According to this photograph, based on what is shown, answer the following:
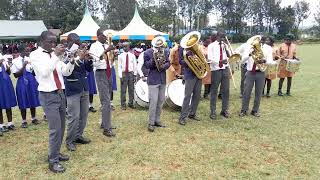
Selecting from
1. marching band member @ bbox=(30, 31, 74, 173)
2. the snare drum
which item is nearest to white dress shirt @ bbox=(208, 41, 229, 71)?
the snare drum

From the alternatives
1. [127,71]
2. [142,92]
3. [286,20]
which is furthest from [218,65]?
[286,20]

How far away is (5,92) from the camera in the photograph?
7.71 m

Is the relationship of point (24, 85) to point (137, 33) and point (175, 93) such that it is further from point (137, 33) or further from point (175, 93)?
point (137, 33)

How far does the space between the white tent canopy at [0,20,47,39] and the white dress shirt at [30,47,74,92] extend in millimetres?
42717

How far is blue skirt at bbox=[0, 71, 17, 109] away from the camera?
301 inches

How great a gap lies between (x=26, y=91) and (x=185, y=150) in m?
3.95

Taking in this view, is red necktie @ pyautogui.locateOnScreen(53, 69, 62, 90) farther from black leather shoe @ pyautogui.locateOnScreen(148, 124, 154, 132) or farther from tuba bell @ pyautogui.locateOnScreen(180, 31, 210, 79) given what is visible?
tuba bell @ pyautogui.locateOnScreen(180, 31, 210, 79)

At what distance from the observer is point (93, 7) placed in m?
84.4

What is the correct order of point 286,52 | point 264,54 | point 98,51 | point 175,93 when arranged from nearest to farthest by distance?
point 98,51 → point 264,54 → point 175,93 → point 286,52

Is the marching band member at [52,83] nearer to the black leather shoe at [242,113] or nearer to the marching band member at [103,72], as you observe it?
the marching band member at [103,72]

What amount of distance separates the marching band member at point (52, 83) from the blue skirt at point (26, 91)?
9.10 feet

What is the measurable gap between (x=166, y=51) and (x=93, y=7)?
263ft

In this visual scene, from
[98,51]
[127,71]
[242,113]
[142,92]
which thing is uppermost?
[98,51]

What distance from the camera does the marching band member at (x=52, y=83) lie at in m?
5.31
